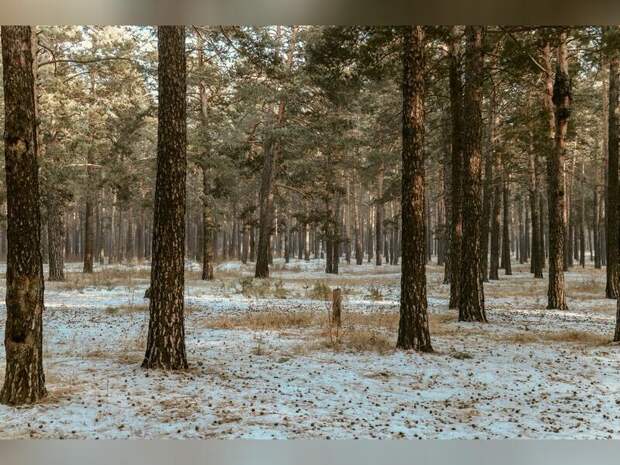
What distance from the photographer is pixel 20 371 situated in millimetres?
4520

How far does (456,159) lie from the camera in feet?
33.3

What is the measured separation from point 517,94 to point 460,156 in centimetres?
910

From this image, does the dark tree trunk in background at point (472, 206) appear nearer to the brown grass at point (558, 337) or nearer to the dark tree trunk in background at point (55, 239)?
the brown grass at point (558, 337)

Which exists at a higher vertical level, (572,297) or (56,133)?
(56,133)

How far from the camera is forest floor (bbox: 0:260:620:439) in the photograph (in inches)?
171

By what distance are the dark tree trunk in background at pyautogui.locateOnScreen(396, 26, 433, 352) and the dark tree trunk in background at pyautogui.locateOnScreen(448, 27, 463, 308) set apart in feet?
11.9

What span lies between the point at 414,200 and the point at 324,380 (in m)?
2.65

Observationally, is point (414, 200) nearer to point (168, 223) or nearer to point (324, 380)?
point (324, 380)

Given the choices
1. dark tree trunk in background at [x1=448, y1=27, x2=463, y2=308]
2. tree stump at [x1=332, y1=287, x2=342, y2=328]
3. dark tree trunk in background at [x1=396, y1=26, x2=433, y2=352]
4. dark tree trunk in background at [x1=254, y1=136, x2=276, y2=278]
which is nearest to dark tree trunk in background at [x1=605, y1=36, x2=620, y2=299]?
dark tree trunk in background at [x1=448, y1=27, x2=463, y2=308]

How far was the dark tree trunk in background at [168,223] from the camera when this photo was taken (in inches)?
222

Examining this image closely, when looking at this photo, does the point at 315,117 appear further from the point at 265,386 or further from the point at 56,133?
the point at 265,386

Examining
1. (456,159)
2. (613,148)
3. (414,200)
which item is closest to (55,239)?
(456,159)

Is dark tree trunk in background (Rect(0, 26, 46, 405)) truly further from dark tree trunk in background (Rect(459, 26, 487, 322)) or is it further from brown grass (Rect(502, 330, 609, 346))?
dark tree trunk in background (Rect(459, 26, 487, 322))

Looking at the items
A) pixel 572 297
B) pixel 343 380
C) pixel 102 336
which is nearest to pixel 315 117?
pixel 572 297
